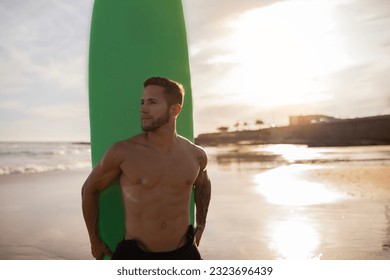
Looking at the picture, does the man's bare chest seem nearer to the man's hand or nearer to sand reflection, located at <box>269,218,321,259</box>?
the man's hand

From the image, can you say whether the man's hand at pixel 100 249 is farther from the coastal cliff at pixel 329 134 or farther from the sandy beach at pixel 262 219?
the coastal cliff at pixel 329 134

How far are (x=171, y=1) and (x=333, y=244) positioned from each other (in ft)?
5.66

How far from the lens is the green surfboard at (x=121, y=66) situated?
1.59 m

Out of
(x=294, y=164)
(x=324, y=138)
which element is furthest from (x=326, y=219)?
(x=324, y=138)

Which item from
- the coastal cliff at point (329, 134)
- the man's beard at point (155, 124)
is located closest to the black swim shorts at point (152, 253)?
the man's beard at point (155, 124)

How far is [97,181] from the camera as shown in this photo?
1437 millimetres

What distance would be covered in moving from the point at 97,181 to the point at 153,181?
17 centimetres

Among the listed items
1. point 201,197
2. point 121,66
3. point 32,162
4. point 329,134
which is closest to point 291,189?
point 201,197

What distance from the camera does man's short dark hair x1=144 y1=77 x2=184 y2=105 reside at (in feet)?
4.73

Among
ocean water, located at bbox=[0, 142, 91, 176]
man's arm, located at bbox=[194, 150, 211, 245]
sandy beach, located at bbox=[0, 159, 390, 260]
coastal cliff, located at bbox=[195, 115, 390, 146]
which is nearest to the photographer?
man's arm, located at bbox=[194, 150, 211, 245]

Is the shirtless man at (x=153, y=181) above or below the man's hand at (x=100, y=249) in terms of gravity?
above

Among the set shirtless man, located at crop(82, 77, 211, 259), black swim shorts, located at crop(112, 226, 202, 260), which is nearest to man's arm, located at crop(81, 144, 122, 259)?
shirtless man, located at crop(82, 77, 211, 259)

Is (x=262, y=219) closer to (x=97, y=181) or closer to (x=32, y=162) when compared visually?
(x=97, y=181)

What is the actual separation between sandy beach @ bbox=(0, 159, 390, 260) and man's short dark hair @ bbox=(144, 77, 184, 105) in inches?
52.9
